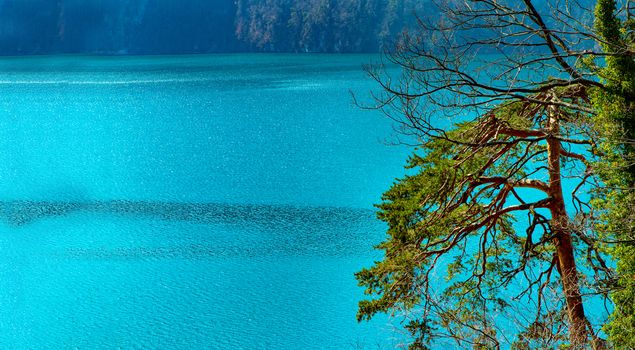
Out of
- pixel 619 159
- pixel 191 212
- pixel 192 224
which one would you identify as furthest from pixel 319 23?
pixel 619 159

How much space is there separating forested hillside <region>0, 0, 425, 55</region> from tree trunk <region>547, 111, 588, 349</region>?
214 feet

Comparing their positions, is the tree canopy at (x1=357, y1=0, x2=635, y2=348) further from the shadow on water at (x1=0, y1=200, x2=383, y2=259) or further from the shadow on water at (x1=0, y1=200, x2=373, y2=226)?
the shadow on water at (x1=0, y1=200, x2=373, y2=226)

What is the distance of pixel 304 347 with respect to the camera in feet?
34.1

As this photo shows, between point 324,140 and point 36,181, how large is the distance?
7.98 metres

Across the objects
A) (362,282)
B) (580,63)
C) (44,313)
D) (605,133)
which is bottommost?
(44,313)

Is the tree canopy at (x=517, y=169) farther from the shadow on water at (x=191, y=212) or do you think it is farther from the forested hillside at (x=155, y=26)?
the forested hillside at (x=155, y=26)

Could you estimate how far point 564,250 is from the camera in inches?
256

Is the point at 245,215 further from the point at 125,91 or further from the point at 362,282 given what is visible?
the point at 125,91

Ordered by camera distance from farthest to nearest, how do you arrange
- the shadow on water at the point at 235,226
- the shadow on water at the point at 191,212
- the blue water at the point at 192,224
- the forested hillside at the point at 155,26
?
1. the forested hillside at the point at 155,26
2. the shadow on water at the point at 191,212
3. the shadow on water at the point at 235,226
4. the blue water at the point at 192,224

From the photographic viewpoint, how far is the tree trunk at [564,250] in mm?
6090

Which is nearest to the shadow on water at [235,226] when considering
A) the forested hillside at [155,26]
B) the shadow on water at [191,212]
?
the shadow on water at [191,212]

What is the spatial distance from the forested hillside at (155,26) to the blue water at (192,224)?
42.1 metres

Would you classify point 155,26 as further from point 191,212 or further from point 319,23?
point 191,212

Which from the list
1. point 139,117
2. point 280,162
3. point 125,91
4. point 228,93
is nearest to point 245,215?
point 280,162
